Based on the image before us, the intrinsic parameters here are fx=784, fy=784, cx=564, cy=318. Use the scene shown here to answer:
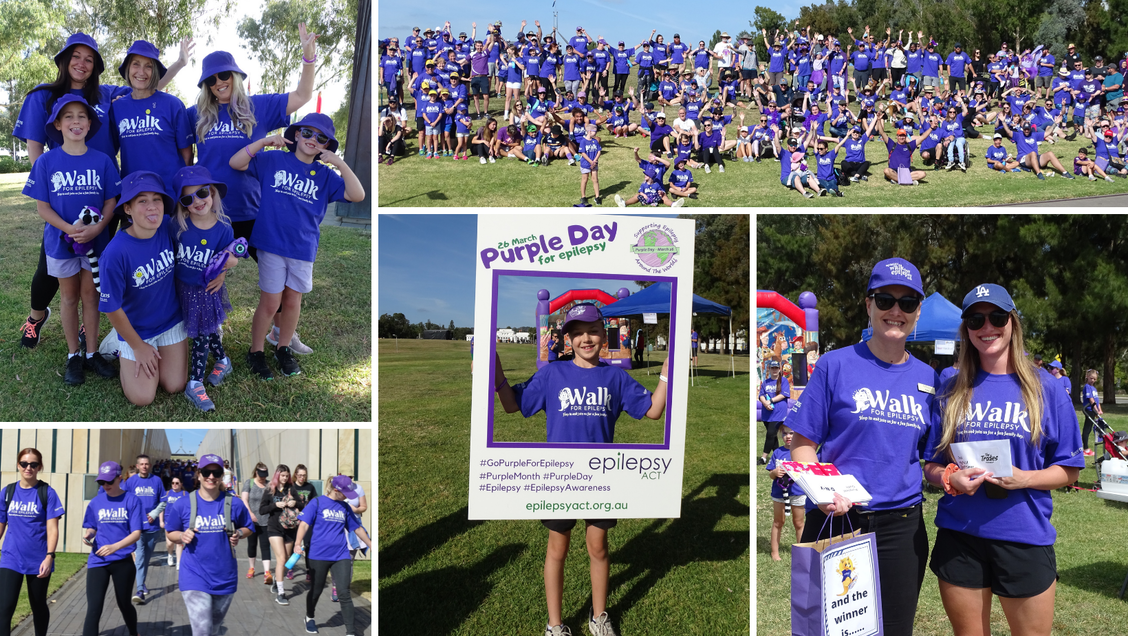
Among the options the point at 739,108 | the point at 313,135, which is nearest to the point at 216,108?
the point at 313,135

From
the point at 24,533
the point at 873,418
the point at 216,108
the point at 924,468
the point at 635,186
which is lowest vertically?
the point at 24,533

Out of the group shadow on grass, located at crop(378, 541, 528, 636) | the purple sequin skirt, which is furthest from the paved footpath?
the purple sequin skirt

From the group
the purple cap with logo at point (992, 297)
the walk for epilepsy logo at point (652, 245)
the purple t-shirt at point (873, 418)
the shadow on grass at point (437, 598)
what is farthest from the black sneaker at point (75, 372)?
the purple cap with logo at point (992, 297)

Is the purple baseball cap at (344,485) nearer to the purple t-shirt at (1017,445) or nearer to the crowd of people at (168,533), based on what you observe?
the crowd of people at (168,533)

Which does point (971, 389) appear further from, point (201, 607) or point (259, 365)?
point (201, 607)

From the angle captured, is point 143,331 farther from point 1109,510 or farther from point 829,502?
point 1109,510

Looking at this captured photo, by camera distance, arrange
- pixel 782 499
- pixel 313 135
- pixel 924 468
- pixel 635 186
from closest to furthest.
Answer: pixel 924 468
pixel 313 135
pixel 782 499
pixel 635 186

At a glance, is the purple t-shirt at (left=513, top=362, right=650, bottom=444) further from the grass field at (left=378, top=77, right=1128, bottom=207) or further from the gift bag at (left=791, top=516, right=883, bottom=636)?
the grass field at (left=378, top=77, right=1128, bottom=207)

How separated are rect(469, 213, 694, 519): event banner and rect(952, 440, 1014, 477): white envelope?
1.44 meters

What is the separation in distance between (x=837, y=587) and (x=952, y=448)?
0.67 meters

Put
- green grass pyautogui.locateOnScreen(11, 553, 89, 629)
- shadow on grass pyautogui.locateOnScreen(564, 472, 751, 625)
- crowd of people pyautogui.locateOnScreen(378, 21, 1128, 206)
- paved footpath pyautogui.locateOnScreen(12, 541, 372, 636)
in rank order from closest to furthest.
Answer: shadow on grass pyautogui.locateOnScreen(564, 472, 751, 625) → paved footpath pyautogui.locateOnScreen(12, 541, 372, 636) → green grass pyautogui.locateOnScreen(11, 553, 89, 629) → crowd of people pyautogui.locateOnScreen(378, 21, 1128, 206)

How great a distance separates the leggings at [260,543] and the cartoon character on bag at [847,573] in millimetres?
5539

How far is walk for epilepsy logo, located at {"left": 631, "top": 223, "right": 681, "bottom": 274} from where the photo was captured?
3969 mm

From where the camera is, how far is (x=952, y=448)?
2.86 m
